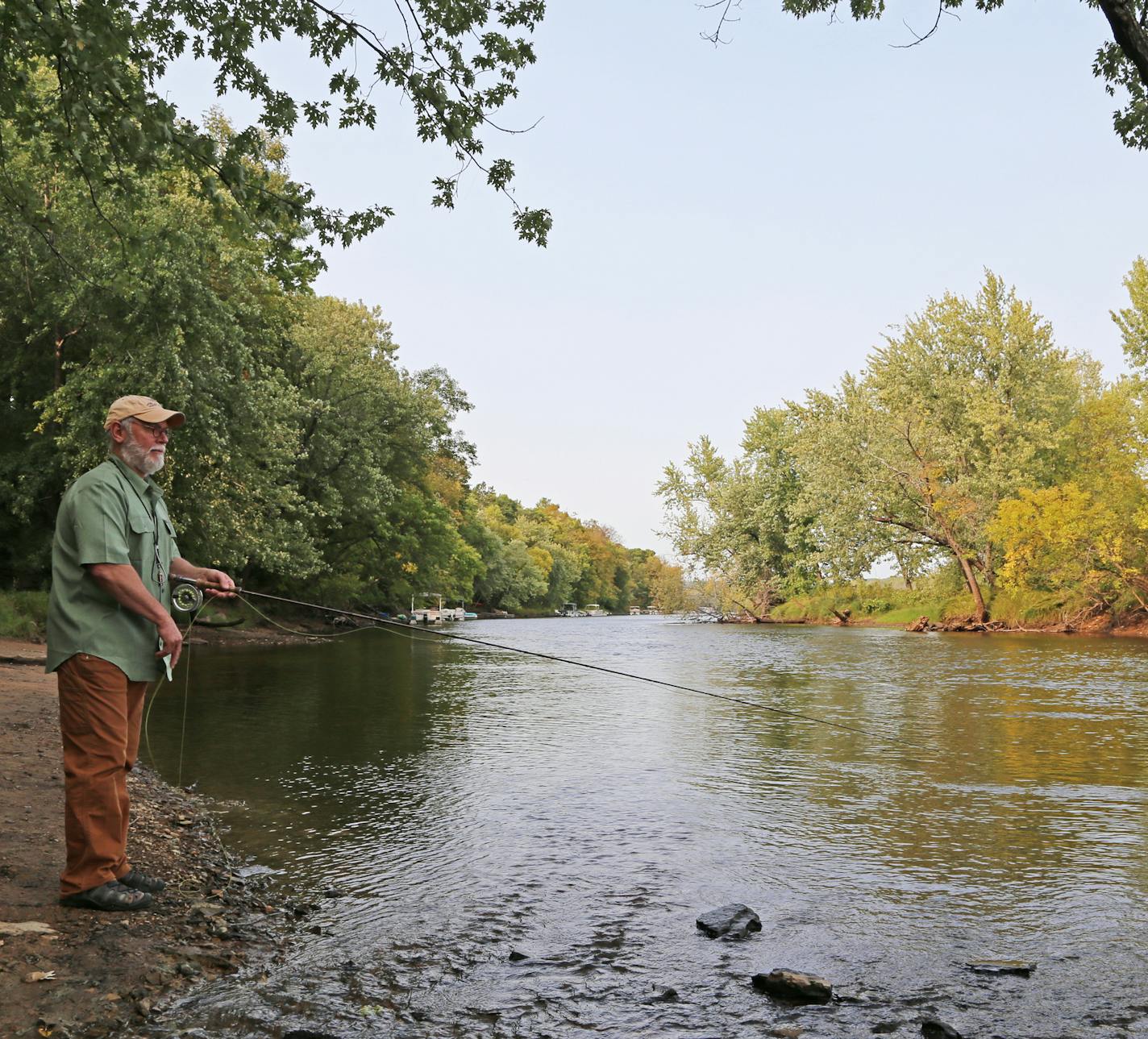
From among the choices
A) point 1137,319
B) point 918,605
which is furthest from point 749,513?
point 1137,319

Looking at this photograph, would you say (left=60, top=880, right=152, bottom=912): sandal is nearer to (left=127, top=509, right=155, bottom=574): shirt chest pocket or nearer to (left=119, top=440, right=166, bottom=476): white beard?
(left=127, top=509, right=155, bottom=574): shirt chest pocket

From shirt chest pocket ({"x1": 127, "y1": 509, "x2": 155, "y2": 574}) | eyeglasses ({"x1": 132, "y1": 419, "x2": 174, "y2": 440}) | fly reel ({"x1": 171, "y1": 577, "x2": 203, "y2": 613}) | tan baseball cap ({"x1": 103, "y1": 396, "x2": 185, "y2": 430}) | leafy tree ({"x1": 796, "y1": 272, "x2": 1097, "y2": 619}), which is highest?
leafy tree ({"x1": 796, "y1": 272, "x2": 1097, "y2": 619})

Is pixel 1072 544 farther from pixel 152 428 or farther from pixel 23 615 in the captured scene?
pixel 152 428

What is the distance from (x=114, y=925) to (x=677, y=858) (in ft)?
11.9

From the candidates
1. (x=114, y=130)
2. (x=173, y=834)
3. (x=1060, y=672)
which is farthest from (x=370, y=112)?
(x=1060, y=672)

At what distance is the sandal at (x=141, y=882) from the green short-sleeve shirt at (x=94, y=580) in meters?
1.05

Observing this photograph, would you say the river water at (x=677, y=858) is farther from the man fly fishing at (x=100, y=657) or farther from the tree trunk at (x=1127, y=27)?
the tree trunk at (x=1127, y=27)

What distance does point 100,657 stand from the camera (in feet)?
15.0

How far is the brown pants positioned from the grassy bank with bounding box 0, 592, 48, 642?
17.3m

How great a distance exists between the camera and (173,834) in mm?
6492

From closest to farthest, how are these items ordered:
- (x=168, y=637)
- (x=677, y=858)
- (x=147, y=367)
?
(x=168, y=637), (x=677, y=858), (x=147, y=367)

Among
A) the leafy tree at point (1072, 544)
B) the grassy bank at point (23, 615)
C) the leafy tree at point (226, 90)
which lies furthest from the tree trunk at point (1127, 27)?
the leafy tree at point (1072, 544)

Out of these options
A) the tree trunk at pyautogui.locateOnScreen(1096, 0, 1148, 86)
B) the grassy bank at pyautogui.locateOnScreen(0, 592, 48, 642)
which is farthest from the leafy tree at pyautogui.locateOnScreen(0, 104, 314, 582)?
the tree trunk at pyautogui.locateOnScreen(1096, 0, 1148, 86)

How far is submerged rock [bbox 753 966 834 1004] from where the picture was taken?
4.24m
